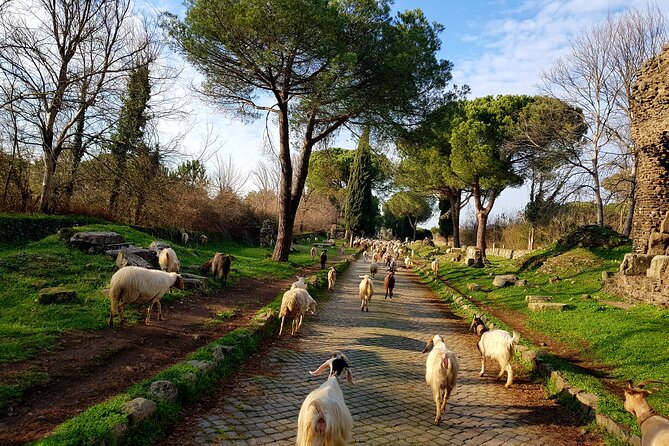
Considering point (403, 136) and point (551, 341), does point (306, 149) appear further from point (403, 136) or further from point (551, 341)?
point (551, 341)

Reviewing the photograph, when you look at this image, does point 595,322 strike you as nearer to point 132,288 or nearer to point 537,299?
point 537,299

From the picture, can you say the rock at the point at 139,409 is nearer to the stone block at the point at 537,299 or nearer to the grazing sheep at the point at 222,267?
the grazing sheep at the point at 222,267

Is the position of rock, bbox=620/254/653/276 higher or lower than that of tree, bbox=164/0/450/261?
lower

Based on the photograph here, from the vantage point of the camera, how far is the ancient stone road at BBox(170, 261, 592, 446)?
15.4 ft

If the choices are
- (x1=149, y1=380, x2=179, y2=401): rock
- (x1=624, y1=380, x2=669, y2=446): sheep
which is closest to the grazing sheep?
(x1=149, y1=380, x2=179, y2=401): rock

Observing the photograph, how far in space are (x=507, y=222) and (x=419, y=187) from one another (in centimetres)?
1090

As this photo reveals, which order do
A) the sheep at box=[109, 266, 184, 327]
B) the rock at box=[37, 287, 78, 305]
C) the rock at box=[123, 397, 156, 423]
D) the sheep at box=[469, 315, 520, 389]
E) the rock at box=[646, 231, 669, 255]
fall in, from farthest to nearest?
the rock at box=[646, 231, 669, 255]
the rock at box=[37, 287, 78, 305]
the sheep at box=[109, 266, 184, 327]
the sheep at box=[469, 315, 520, 389]
the rock at box=[123, 397, 156, 423]

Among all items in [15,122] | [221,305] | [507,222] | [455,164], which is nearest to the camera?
[221,305]

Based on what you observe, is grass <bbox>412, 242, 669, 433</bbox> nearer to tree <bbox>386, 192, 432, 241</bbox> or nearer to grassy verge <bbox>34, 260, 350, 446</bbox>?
grassy verge <bbox>34, 260, 350, 446</bbox>

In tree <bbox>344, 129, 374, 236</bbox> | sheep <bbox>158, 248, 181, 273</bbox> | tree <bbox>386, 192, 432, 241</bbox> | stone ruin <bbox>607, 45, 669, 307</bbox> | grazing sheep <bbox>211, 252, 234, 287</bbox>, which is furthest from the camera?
tree <bbox>386, 192, 432, 241</bbox>

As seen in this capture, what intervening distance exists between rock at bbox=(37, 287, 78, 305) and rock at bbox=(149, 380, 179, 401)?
429cm

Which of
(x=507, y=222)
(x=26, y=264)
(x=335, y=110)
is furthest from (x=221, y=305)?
(x=507, y=222)

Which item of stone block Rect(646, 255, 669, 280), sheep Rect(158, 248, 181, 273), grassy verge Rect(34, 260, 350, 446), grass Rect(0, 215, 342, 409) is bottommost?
grassy verge Rect(34, 260, 350, 446)

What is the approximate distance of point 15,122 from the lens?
530 inches
